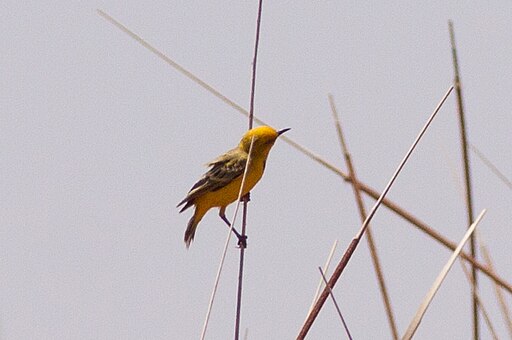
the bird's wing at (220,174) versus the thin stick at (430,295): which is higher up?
the bird's wing at (220,174)

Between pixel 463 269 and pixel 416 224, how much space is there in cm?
42

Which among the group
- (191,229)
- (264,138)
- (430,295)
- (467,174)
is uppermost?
(264,138)

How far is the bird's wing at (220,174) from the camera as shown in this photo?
17.0 feet

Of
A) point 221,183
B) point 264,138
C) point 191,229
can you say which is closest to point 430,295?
point 264,138

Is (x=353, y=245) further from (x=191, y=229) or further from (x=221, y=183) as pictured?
(x=191, y=229)

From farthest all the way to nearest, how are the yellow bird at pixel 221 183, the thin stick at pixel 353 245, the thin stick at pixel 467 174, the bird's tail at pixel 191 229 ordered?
the bird's tail at pixel 191 229 < the yellow bird at pixel 221 183 < the thin stick at pixel 467 174 < the thin stick at pixel 353 245

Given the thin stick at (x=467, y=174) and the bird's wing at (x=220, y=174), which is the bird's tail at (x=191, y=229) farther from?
the thin stick at (x=467, y=174)

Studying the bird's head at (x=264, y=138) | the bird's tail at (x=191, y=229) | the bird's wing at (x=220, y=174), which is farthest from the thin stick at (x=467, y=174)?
the bird's tail at (x=191, y=229)

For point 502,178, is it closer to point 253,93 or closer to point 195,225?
point 253,93

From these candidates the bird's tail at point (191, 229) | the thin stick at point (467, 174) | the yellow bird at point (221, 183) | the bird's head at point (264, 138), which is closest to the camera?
the thin stick at point (467, 174)

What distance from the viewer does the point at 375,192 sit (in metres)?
2.38

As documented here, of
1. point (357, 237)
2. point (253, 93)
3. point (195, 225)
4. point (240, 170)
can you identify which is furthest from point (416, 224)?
point (195, 225)

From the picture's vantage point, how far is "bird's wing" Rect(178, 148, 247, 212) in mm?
5188

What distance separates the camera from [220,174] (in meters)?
5.24
